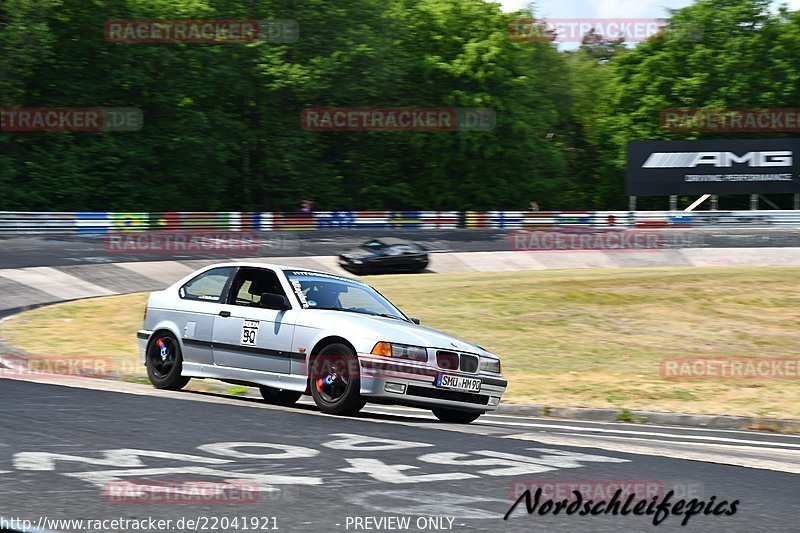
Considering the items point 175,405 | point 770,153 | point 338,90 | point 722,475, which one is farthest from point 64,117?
point 722,475

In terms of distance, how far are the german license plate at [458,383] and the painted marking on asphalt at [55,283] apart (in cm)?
1834

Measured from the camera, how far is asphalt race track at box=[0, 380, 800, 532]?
573 centimetres

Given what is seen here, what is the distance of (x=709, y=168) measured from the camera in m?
54.5

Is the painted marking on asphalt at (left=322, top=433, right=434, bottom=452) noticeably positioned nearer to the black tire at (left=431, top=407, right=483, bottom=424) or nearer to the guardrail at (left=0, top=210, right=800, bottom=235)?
the black tire at (left=431, top=407, right=483, bottom=424)

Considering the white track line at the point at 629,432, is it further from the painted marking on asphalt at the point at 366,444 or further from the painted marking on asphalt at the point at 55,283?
the painted marking on asphalt at the point at 55,283

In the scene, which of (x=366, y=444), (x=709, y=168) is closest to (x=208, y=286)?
(x=366, y=444)

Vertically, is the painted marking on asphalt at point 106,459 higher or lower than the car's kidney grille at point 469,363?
lower

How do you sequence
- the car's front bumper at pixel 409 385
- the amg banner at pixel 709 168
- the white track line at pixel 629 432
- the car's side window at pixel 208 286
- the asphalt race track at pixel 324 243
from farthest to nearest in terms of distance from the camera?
1. the amg banner at pixel 709 168
2. the asphalt race track at pixel 324 243
3. the car's side window at pixel 208 286
4. the white track line at pixel 629 432
5. the car's front bumper at pixel 409 385

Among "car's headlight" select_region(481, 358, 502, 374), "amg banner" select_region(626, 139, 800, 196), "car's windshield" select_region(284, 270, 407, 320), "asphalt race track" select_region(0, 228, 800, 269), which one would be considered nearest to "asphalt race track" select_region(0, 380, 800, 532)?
"car's headlight" select_region(481, 358, 502, 374)

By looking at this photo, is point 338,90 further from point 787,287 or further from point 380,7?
point 787,287

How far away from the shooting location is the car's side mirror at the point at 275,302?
10.8 meters

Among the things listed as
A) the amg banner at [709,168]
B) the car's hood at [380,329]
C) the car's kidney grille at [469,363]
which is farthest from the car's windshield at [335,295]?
the amg banner at [709,168]

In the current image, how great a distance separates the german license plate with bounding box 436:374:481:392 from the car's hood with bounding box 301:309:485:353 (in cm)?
29

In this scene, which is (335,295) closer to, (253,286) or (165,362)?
(253,286)
